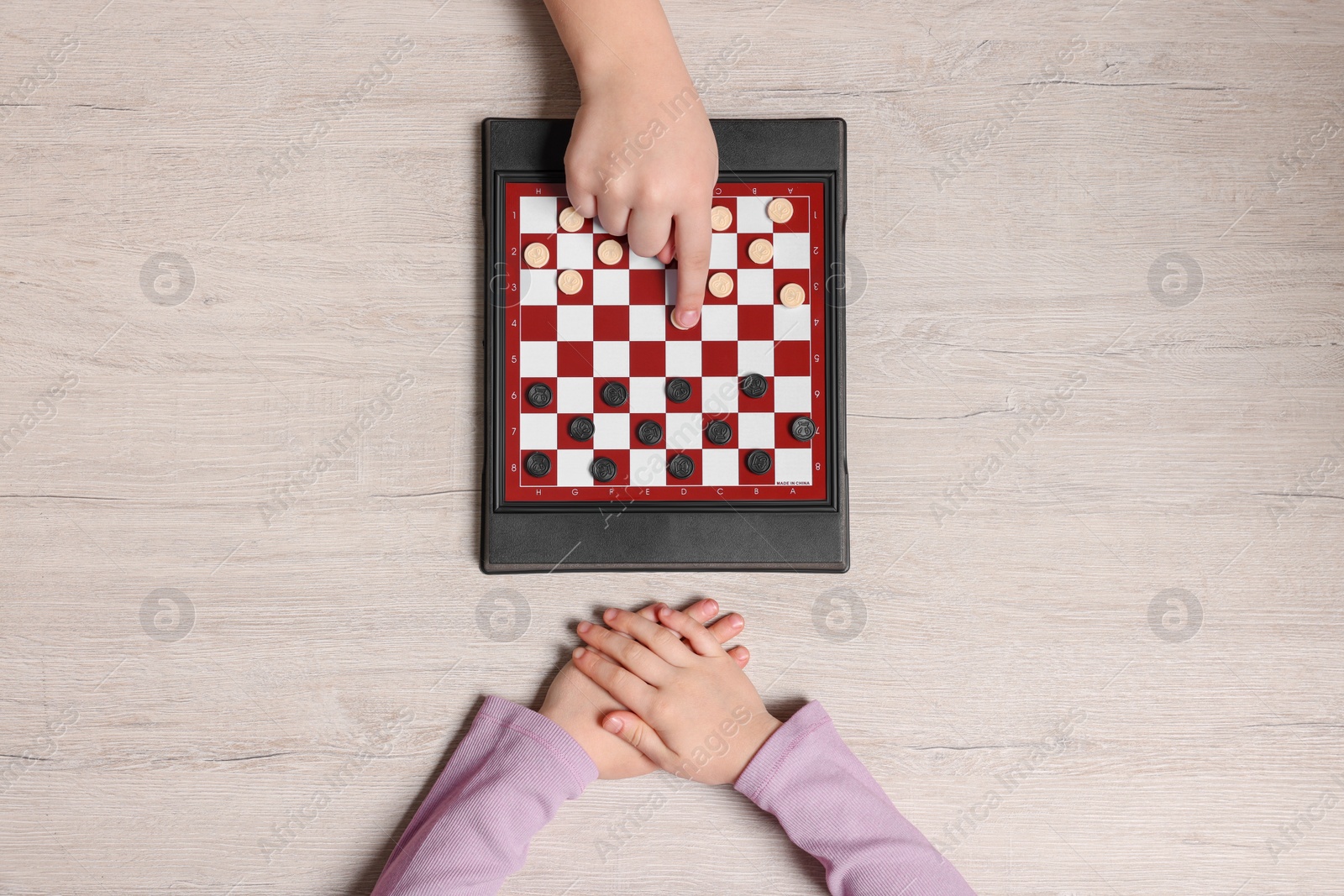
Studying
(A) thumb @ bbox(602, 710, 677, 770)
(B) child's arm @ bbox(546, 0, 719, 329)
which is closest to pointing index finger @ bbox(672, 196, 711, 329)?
(B) child's arm @ bbox(546, 0, 719, 329)

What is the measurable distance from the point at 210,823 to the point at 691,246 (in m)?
0.79

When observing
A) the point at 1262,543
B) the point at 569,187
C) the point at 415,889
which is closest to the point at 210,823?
the point at 415,889

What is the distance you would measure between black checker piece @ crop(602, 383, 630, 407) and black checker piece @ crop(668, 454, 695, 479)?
8cm

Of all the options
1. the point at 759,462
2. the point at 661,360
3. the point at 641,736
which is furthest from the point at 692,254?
the point at 641,736

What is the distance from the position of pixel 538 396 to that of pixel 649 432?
12 centimetres

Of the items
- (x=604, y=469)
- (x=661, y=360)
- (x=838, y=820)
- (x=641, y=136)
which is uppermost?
(x=641, y=136)

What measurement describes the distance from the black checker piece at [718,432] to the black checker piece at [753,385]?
0.04 m

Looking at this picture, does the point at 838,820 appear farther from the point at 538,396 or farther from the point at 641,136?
the point at 641,136

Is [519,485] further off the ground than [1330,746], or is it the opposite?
[519,485]

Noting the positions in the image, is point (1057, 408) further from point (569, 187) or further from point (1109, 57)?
point (569, 187)

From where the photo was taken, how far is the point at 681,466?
0.87 m

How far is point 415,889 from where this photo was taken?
790 mm

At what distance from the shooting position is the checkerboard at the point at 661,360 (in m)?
0.87

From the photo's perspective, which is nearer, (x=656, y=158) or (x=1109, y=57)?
(x=656, y=158)
